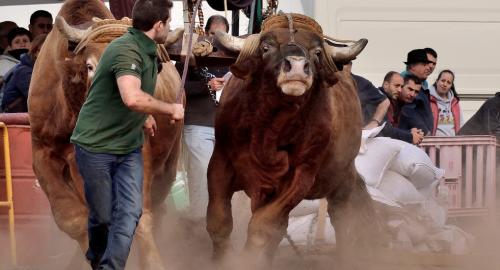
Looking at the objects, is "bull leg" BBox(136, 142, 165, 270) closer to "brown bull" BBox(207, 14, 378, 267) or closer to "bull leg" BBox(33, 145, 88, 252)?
"bull leg" BBox(33, 145, 88, 252)

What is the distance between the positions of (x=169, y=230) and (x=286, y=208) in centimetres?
185

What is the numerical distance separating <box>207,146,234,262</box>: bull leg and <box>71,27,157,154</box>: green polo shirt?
1467mm

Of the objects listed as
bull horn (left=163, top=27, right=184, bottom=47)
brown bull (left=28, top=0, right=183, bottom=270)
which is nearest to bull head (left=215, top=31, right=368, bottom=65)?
bull horn (left=163, top=27, right=184, bottom=47)

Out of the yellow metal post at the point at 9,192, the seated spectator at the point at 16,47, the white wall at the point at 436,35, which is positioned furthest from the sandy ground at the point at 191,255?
the white wall at the point at 436,35

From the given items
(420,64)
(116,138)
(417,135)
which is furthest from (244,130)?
(420,64)

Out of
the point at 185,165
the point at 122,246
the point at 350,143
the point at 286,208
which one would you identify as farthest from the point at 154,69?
the point at 185,165

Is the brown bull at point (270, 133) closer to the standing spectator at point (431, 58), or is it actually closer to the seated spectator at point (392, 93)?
the seated spectator at point (392, 93)

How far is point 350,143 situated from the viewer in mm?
9633

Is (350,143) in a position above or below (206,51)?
below

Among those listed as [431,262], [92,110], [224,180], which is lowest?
[431,262]

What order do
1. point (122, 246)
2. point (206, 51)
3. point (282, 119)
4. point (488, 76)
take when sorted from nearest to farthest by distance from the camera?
point (122, 246)
point (282, 119)
point (206, 51)
point (488, 76)

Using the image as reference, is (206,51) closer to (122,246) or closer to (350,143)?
(350,143)

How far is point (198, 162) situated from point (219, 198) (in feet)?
4.98

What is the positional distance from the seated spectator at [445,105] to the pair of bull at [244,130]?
3785 mm
